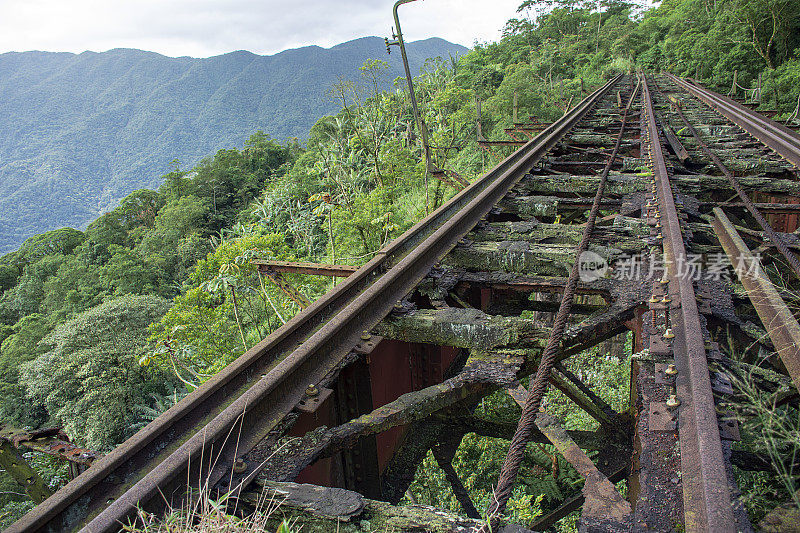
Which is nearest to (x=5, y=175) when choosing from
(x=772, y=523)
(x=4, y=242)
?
(x=4, y=242)

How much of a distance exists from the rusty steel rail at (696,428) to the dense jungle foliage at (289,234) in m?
0.27

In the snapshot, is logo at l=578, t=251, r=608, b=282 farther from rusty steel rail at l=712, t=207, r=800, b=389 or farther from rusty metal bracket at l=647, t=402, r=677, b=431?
rusty metal bracket at l=647, t=402, r=677, b=431

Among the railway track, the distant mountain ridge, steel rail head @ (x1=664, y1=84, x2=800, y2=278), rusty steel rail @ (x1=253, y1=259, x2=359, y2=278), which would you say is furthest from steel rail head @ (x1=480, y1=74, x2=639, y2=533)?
the distant mountain ridge

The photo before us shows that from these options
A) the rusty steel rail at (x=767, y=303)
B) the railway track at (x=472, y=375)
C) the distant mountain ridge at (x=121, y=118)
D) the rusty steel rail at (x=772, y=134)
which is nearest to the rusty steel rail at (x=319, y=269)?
the railway track at (x=472, y=375)

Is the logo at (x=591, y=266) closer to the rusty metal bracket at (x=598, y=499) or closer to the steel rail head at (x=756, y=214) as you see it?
the steel rail head at (x=756, y=214)

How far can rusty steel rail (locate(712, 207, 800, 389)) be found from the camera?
1719 mm

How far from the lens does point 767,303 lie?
210cm

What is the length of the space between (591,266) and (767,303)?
0.87m

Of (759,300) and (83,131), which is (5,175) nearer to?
(83,131)

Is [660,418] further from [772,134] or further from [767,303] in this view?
[772,134]

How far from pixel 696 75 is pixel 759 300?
27.3 m

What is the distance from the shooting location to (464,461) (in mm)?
6297

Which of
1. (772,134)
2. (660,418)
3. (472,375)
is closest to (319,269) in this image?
(472,375)

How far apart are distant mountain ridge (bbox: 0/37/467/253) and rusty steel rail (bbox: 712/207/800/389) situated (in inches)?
4531
